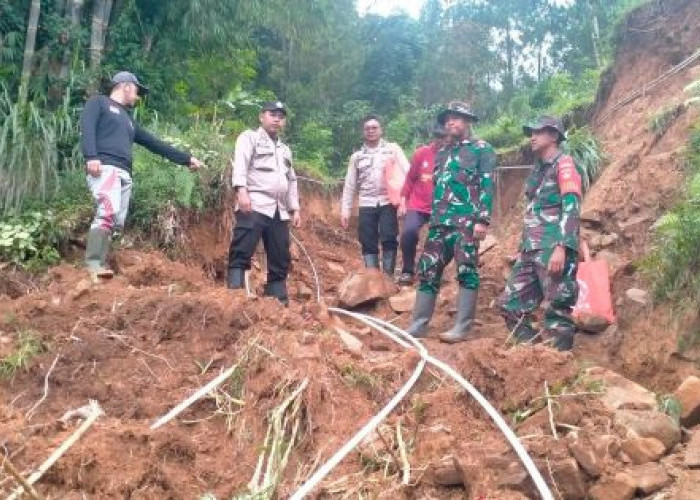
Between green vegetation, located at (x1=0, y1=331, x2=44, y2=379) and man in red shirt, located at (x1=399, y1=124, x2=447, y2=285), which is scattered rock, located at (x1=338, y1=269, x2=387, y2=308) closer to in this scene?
man in red shirt, located at (x1=399, y1=124, x2=447, y2=285)

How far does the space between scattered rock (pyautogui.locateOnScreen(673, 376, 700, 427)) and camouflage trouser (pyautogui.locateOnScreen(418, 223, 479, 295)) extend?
1958 millimetres

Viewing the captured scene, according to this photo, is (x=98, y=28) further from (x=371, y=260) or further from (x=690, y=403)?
(x=690, y=403)

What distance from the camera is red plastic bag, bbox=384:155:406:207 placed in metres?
7.16

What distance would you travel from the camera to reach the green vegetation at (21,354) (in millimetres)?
3645

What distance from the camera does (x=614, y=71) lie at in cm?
959

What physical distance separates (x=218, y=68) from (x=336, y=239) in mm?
3493

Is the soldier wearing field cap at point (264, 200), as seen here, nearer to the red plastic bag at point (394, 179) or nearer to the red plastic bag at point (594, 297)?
the red plastic bag at point (394, 179)

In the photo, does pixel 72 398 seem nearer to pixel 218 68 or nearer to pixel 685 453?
pixel 685 453

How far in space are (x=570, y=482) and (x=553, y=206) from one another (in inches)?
92.6

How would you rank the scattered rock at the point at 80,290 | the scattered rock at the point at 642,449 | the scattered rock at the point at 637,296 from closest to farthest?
the scattered rock at the point at 642,449 < the scattered rock at the point at 80,290 < the scattered rock at the point at 637,296

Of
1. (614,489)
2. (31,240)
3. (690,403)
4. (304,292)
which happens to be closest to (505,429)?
(614,489)

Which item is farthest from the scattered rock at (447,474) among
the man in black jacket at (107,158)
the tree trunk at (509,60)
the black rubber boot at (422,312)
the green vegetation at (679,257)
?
the tree trunk at (509,60)

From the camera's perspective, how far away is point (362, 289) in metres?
6.61

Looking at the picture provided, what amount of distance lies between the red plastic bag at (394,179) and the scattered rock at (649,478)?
4232mm
